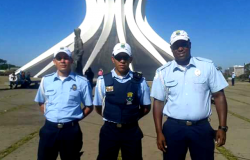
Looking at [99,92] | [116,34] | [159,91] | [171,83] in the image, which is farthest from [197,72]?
[116,34]

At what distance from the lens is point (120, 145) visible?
2223 mm

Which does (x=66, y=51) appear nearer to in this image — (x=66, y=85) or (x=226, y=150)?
(x=66, y=85)

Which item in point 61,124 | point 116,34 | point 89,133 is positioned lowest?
point 89,133

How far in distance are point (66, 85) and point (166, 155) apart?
1035mm

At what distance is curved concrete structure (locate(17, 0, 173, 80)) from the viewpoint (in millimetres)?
16047

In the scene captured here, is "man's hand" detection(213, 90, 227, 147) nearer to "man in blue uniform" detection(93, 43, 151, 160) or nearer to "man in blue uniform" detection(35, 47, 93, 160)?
"man in blue uniform" detection(93, 43, 151, 160)

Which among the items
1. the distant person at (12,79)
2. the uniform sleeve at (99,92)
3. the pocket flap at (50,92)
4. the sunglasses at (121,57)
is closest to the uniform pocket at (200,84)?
the sunglasses at (121,57)

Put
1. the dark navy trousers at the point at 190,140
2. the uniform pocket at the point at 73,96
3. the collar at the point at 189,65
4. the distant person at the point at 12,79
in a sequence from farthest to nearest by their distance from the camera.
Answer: the distant person at the point at 12,79 → the uniform pocket at the point at 73,96 → the collar at the point at 189,65 → the dark navy trousers at the point at 190,140

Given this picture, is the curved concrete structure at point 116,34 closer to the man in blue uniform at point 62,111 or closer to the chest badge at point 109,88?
the man in blue uniform at point 62,111

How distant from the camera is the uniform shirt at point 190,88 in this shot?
6.76 ft

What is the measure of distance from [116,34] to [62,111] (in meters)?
15.5

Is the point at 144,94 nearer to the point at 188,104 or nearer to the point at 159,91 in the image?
the point at 159,91

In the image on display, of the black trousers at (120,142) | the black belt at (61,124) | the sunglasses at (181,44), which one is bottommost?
the black trousers at (120,142)

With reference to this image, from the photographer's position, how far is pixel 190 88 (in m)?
2.08
